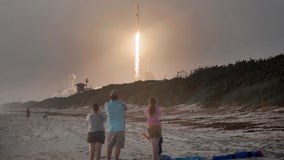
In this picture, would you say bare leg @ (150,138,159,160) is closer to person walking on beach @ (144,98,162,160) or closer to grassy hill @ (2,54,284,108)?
person walking on beach @ (144,98,162,160)

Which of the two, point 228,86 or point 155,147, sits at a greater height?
point 228,86

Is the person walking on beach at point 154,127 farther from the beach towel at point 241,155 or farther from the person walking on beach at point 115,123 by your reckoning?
the beach towel at point 241,155

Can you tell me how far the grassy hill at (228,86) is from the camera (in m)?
34.3

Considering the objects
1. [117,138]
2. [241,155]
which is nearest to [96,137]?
[117,138]

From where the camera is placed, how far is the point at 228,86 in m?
42.6

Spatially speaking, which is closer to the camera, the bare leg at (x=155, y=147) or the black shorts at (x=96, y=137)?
the bare leg at (x=155, y=147)

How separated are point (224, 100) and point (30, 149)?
2390cm

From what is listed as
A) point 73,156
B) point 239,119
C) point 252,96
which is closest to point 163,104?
point 252,96

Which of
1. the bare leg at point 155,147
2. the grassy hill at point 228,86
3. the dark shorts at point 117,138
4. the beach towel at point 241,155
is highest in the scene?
the grassy hill at point 228,86

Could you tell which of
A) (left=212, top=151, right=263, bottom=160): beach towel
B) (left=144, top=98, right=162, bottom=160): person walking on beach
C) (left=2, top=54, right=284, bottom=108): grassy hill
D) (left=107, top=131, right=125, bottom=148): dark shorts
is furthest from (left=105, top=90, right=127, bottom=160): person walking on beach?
(left=2, top=54, right=284, bottom=108): grassy hill

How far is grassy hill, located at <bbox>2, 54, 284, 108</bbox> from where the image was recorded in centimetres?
3431

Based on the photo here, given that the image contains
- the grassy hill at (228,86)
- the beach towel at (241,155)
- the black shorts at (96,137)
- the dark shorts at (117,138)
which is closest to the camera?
the dark shorts at (117,138)

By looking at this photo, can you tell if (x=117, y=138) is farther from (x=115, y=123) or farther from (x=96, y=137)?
(x=96, y=137)

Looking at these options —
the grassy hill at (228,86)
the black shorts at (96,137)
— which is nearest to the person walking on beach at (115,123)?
the black shorts at (96,137)
